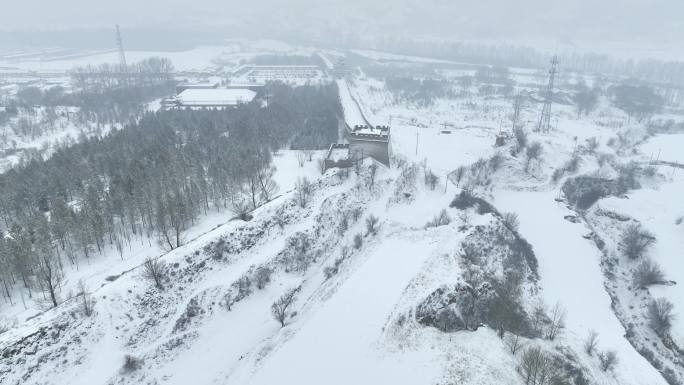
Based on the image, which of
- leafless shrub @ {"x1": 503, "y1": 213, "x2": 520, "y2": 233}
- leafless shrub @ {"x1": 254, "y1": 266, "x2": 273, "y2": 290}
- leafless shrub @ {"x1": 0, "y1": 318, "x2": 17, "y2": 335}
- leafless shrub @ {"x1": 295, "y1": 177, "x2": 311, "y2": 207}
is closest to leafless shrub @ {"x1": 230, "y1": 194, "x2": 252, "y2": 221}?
leafless shrub @ {"x1": 295, "y1": 177, "x2": 311, "y2": 207}

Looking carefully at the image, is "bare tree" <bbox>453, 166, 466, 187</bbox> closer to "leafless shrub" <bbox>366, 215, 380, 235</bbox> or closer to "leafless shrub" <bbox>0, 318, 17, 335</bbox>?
"leafless shrub" <bbox>366, 215, 380, 235</bbox>

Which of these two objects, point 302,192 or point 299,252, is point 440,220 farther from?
point 299,252

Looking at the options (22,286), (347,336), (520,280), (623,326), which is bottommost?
(623,326)

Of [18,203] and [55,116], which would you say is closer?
[18,203]

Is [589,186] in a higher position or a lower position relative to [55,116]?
lower

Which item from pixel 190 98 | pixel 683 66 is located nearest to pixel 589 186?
pixel 190 98

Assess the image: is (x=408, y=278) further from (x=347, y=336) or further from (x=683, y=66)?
(x=683, y=66)

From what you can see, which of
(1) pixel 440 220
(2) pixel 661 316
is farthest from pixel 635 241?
(1) pixel 440 220
